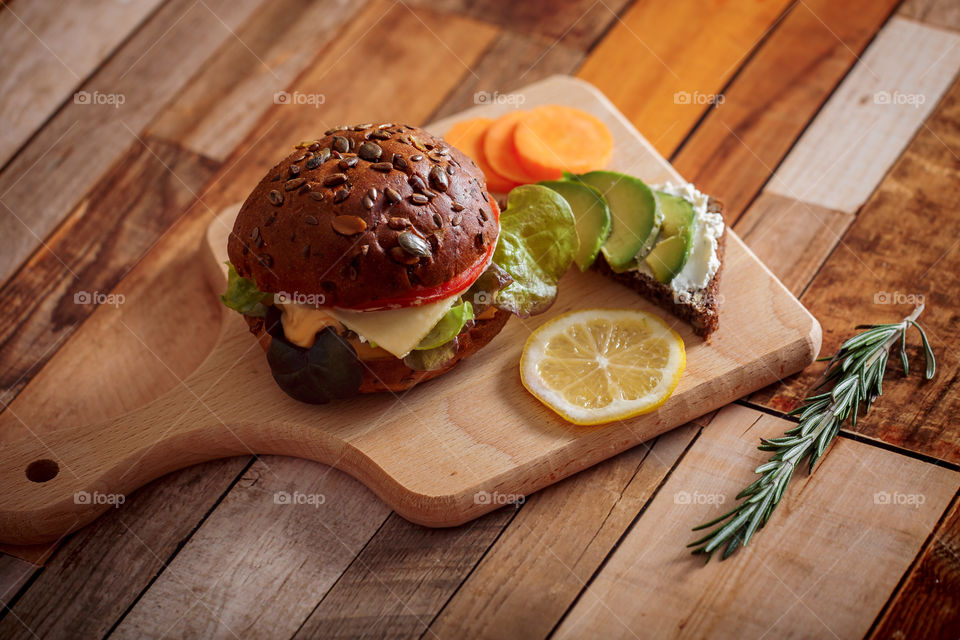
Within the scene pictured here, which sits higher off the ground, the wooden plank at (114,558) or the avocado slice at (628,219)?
the wooden plank at (114,558)

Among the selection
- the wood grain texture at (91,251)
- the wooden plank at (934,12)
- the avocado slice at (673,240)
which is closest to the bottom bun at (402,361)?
the avocado slice at (673,240)

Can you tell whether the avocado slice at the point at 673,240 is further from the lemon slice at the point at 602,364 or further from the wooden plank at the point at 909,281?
the wooden plank at the point at 909,281

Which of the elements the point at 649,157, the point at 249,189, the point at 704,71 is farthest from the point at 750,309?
the point at 249,189

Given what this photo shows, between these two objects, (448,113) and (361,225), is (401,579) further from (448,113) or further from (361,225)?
(448,113)

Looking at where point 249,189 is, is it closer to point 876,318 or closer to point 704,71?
point 704,71

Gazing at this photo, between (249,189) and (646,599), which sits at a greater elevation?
(249,189)

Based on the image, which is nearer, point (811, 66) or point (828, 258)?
point (828, 258)

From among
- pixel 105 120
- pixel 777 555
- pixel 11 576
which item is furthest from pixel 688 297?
pixel 105 120
